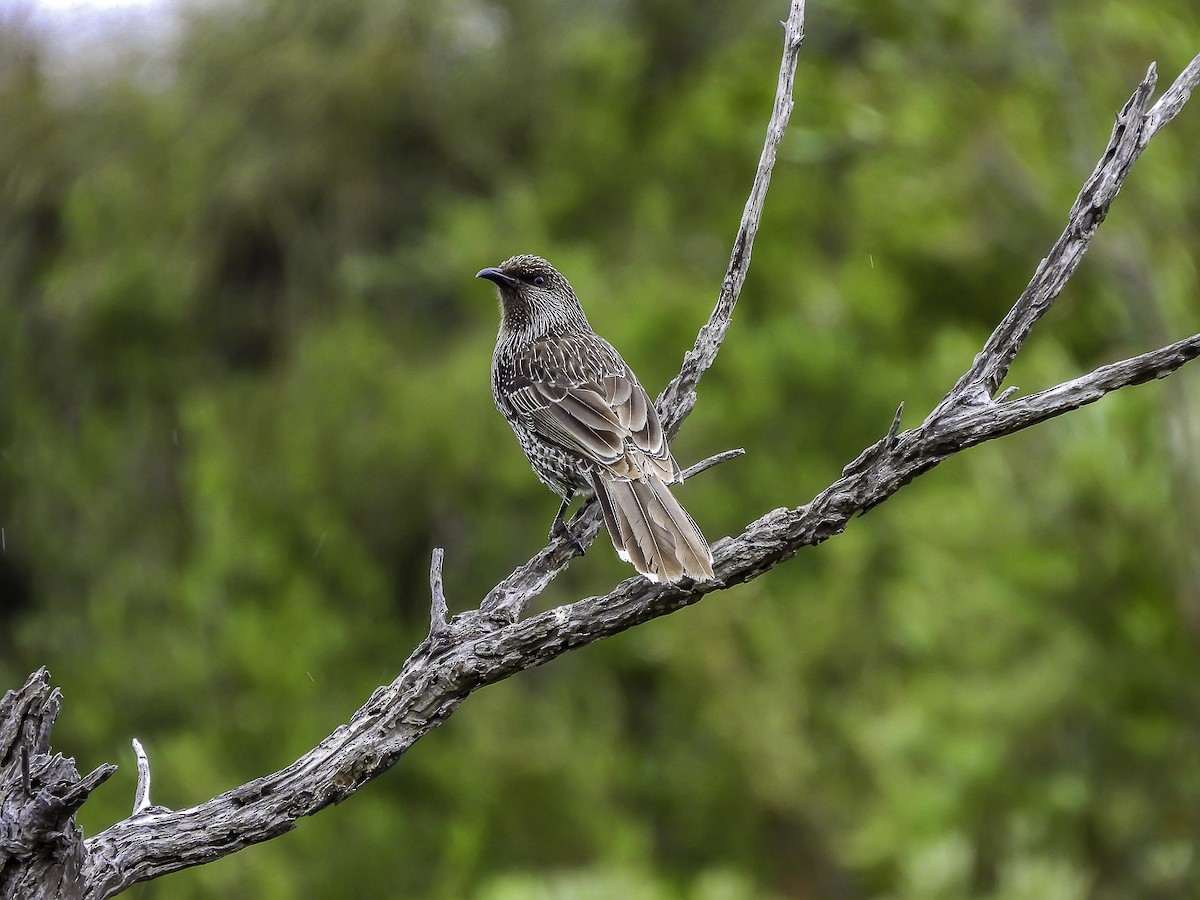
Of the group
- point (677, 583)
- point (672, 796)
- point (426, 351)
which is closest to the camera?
point (677, 583)

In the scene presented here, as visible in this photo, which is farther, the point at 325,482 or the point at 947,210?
the point at 325,482

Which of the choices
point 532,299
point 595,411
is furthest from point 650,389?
point 595,411

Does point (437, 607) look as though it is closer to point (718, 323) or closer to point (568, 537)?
point (568, 537)

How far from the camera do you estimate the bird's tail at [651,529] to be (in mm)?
2541

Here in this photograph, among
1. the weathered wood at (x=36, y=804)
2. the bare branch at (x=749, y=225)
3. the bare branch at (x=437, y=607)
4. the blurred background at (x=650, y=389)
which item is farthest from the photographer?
the blurred background at (x=650, y=389)

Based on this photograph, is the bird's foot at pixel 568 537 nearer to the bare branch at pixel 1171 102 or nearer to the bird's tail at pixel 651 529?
the bird's tail at pixel 651 529

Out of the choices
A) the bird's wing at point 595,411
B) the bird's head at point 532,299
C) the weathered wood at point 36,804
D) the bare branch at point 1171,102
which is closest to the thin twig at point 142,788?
the weathered wood at point 36,804

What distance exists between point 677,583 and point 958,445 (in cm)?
56

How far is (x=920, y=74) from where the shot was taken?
849 cm

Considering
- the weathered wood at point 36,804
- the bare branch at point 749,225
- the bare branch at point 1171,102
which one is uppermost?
the bare branch at point 749,225

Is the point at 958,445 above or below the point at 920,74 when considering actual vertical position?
below

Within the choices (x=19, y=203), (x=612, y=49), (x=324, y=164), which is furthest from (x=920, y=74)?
(x=19, y=203)

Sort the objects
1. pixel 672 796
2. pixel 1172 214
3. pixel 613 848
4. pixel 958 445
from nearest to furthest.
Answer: pixel 958 445 → pixel 1172 214 → pixel 613 848 → pixel 672 796

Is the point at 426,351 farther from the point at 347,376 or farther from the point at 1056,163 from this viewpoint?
the point at 1056,163
